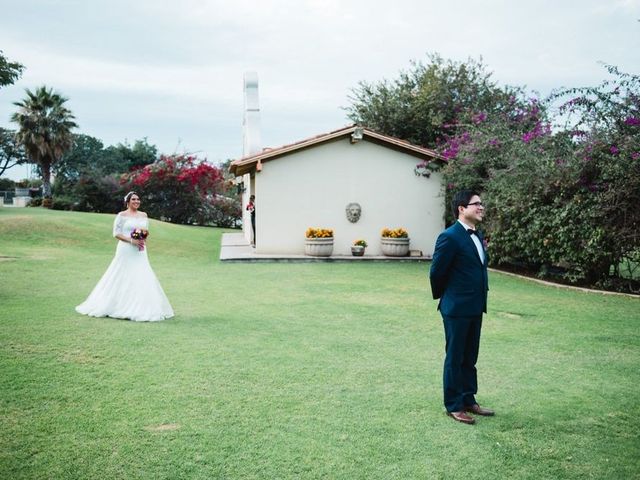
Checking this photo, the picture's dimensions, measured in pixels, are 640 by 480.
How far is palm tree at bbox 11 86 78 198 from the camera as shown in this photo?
131 ft

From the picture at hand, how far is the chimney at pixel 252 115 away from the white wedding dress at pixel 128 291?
654 inches

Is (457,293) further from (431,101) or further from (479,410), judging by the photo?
(431,101)

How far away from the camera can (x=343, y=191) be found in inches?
758

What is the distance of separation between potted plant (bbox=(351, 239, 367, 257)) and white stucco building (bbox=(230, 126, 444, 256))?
1.10 feet

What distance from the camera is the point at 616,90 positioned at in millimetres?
12078

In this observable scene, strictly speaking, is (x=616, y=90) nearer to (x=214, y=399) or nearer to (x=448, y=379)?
(x=448, y=379)

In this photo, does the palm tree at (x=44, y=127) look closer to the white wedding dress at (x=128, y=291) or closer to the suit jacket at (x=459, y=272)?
the white wedding dress at (x=128, y=291)

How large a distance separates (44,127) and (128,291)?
120 feet

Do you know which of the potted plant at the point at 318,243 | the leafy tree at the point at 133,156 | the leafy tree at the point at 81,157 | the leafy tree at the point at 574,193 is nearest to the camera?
the leafy tree at the point at 574,193

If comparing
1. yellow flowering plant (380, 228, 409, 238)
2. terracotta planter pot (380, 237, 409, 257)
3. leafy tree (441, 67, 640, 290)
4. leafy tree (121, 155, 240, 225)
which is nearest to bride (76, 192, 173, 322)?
leafy tree (441, 67, 640, 290)

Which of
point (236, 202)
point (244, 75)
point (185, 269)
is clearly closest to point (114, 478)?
point (185, 269)

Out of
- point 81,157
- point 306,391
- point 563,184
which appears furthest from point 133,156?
point 306,391

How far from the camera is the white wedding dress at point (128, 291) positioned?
8875mm

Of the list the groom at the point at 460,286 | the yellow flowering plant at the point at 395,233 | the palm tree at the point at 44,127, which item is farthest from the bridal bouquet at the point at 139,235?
the palm tree at the point at 44,127
